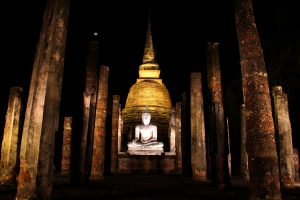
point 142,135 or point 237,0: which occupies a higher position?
point 237,0

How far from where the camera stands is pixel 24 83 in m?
18.6

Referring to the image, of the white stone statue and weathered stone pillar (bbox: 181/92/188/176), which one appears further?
the white stone statue

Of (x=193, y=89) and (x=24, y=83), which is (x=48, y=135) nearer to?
(x=193, y=89)

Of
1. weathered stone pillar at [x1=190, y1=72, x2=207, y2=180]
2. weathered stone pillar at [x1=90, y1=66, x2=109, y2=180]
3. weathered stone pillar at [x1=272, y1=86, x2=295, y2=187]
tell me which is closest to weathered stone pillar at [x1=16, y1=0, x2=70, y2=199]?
weathered stone pillar at [x1=90, y1=66, x2=109, y2=180]

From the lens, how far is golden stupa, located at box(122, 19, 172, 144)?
3320 centimetres

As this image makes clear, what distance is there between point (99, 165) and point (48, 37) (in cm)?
879

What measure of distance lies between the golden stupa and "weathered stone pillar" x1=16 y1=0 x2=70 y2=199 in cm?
2461

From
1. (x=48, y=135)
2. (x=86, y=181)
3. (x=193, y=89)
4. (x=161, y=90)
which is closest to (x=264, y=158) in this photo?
(x=48, y=135)

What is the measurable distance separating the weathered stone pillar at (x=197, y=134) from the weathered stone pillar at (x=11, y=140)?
799cm

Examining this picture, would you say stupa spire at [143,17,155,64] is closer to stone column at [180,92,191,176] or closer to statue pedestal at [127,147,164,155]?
statue pedestal at [127,147,164,155]

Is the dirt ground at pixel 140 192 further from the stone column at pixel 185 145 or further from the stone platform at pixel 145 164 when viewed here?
the stone platform at pixel 145 164

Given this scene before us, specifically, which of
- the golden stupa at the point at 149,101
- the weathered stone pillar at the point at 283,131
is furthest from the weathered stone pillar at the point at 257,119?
the golden stupa at the point at 149,101

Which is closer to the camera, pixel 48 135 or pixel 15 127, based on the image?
pixel 48 135

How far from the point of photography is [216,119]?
1170 cm
